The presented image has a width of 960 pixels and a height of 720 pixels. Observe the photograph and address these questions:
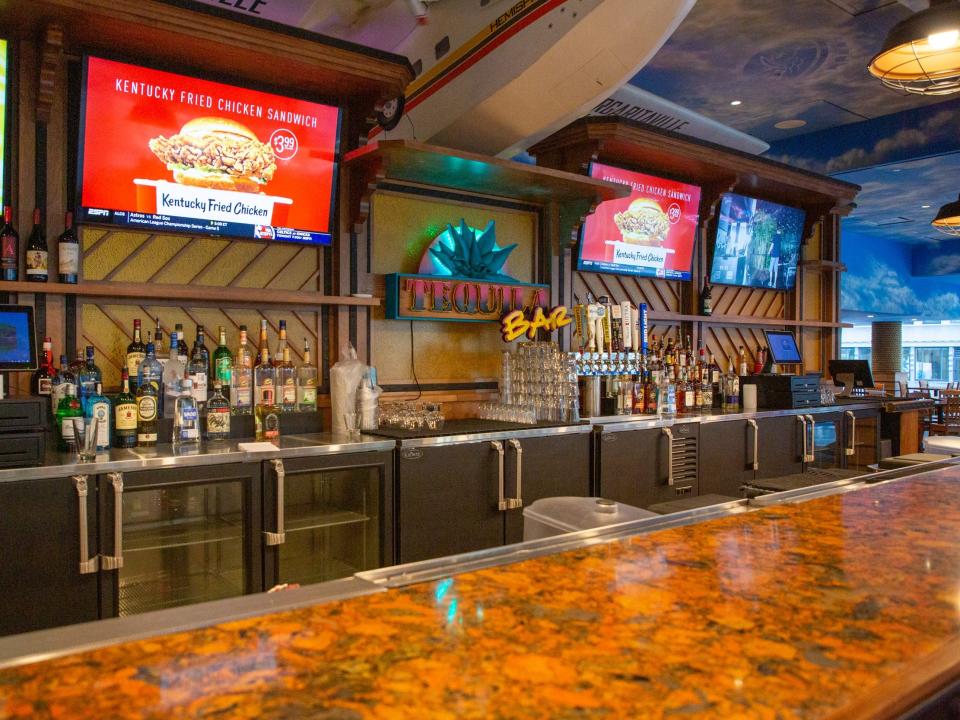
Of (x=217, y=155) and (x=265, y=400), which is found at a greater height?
(x=217, y=155)

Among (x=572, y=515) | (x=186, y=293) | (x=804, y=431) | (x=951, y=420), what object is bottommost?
(x=951, y=420)

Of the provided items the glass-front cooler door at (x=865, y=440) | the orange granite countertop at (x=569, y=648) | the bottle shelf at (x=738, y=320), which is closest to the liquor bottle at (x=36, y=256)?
the orange granite countertop at (x=569, y=648)

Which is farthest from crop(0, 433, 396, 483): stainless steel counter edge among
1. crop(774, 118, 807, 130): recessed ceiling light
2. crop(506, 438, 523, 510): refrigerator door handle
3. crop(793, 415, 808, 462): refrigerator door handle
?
crop(774, 118, 807, 130): recessed ceiling light

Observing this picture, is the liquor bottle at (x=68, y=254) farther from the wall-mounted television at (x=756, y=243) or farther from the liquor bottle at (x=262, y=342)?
the wall-mounted television at (x=756, y=243)

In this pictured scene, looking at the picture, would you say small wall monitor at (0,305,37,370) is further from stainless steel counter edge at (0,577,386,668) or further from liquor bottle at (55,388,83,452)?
stainless steel counter edge at (0,577,386,668)

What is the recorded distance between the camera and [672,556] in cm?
132

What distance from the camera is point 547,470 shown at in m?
3.94

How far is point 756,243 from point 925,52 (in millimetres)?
3445

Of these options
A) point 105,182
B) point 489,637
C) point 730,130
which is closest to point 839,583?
point 489,637

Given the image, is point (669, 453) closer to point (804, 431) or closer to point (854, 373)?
point (804, 431)

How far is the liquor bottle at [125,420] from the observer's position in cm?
305

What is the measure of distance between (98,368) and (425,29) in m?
3.23

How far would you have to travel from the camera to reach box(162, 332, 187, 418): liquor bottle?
331 centimetres

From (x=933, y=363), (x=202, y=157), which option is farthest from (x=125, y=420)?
(x=933, y=363)
